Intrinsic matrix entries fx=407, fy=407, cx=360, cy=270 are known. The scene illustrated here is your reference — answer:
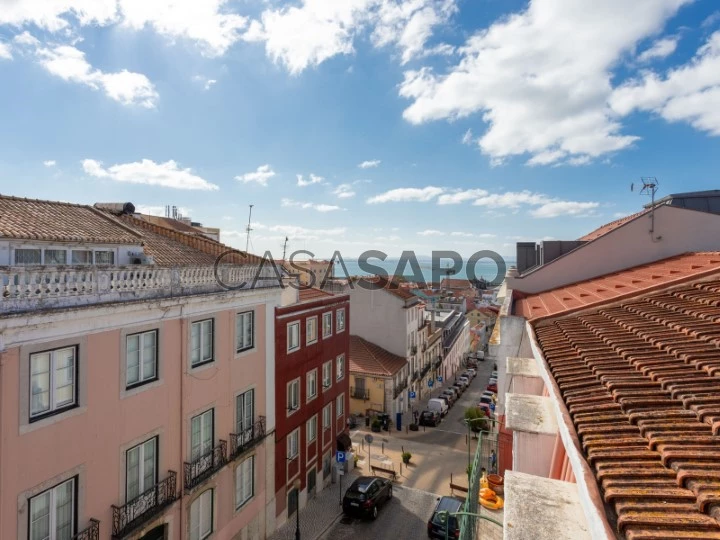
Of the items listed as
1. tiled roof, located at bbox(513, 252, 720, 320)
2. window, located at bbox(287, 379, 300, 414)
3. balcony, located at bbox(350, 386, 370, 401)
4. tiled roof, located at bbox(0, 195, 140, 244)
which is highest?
tiled roof, located at bbox(0, 195, 140, 244)

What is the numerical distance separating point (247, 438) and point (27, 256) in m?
9.00

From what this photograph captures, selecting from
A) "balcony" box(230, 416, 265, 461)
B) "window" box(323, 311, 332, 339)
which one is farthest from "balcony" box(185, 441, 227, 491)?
"window" box(323, 311, 332, 339)

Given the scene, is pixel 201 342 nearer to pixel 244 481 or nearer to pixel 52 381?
pixel 52 381

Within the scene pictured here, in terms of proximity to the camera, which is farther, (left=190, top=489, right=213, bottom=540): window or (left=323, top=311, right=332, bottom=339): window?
(left=323, top=311, right=332, bottom=339): window

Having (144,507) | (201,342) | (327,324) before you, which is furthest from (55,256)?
(327,324)

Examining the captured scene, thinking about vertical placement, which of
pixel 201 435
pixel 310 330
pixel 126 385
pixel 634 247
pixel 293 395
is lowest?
pixel 293 395

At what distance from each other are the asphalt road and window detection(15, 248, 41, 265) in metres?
15.2

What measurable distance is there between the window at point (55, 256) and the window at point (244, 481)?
29.2 feet

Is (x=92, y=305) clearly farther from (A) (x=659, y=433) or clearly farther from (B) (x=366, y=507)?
(B) (x=366, y=507)

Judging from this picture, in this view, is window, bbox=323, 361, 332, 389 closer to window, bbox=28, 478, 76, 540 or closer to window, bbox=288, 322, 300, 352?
window, bbox=288, 322, 300, 352

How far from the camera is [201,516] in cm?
1302

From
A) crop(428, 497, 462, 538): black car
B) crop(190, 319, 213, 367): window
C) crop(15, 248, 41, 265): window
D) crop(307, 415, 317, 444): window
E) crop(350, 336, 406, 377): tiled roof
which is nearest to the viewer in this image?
crop(15, 248, 41, 265): window

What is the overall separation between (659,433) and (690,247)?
12.6 meters

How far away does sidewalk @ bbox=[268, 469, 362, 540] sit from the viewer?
17.3m
